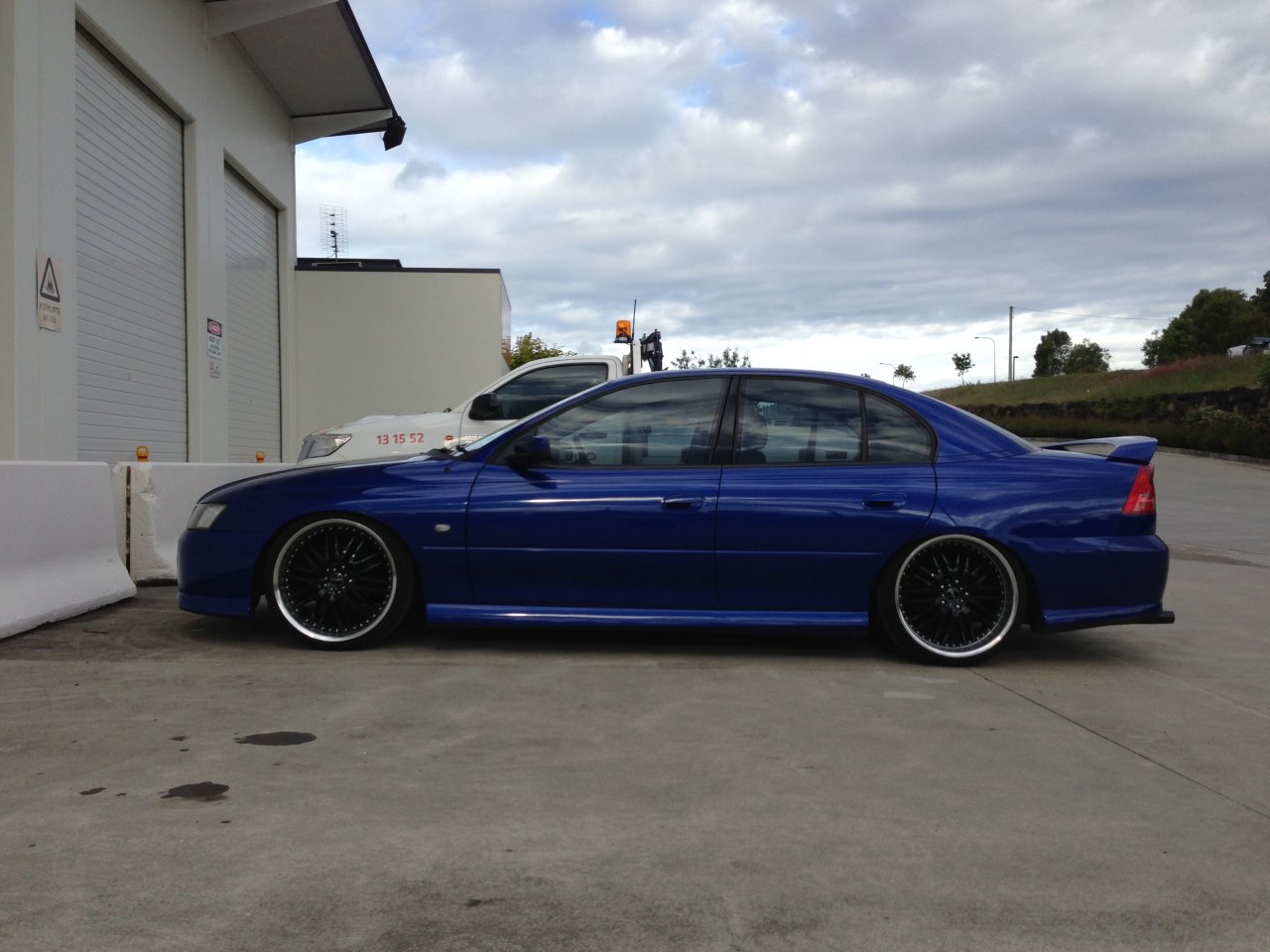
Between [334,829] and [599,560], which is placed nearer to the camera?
[334,829]

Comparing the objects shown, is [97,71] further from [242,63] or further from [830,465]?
[830,465]

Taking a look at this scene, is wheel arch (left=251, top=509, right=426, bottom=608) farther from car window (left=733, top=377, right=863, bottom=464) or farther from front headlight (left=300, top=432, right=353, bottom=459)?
front headlight (left=300, top=432, right=353, bottom=459)

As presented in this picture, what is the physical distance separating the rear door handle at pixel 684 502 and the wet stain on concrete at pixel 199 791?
2581 millimetres

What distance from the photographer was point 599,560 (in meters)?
5.43

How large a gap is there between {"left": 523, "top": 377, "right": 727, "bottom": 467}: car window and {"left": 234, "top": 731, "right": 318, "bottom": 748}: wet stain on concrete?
2060mm

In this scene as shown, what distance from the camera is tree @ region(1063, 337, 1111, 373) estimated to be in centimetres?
10884

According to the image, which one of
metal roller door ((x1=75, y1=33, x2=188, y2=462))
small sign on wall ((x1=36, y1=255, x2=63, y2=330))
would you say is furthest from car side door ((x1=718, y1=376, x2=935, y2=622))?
metal roller door ((x1=75, y1=33, x2=188, y2=462))

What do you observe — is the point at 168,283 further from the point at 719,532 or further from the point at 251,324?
the point at 719,532

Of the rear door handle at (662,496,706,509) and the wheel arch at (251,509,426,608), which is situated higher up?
the rear door handle at (662,496,706,509)

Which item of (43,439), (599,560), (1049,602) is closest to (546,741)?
(599,560)

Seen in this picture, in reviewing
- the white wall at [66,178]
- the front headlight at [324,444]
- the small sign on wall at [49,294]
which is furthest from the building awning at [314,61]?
the front headlight at [324,444]

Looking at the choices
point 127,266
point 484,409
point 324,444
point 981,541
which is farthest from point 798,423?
point 127,266

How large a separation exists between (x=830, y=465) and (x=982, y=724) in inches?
64.6

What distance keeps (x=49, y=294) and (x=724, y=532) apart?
716 centimetres
